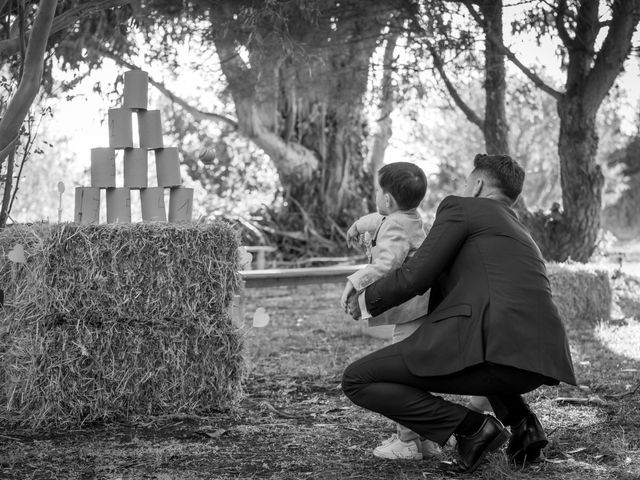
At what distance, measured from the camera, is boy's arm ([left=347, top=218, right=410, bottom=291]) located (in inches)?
133

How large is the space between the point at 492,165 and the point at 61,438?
244cm

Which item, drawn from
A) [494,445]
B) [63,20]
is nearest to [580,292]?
[494,445]

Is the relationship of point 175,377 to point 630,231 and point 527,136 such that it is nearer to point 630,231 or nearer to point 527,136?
point 527,136

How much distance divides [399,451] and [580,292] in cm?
524

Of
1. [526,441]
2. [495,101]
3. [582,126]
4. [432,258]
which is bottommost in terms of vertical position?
[526,441]

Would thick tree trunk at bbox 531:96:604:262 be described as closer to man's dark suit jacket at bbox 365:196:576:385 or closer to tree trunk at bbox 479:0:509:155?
tree trunk at bbox 479:0:509:155

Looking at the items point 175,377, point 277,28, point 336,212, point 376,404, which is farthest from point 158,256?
point 336,212

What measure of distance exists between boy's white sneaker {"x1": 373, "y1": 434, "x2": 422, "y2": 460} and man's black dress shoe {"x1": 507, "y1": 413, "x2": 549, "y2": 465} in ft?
1.35

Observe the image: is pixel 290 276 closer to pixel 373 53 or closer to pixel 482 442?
pixel 373 53

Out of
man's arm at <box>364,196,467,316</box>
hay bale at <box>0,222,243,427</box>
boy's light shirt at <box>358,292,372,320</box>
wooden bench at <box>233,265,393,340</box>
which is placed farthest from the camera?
wooden bench at <box>233,265,393,340</box>

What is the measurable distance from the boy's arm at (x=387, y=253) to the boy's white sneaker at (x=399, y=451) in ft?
2.50

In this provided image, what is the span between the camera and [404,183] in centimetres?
352

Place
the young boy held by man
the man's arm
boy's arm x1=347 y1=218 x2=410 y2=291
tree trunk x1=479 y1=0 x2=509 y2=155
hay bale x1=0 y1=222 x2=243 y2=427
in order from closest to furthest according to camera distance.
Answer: the man's arm, boy's arm x1=347 y1=218 x2=410 y2=291, the young boy held by man, hay bale x1=0 y1=222 x2=243 y2=427, tree trunk x1=479 y1=0 x2=509 y2=155

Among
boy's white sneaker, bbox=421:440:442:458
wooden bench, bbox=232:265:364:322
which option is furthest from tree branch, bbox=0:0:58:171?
wooden bench, bbox=232:265:364:322
